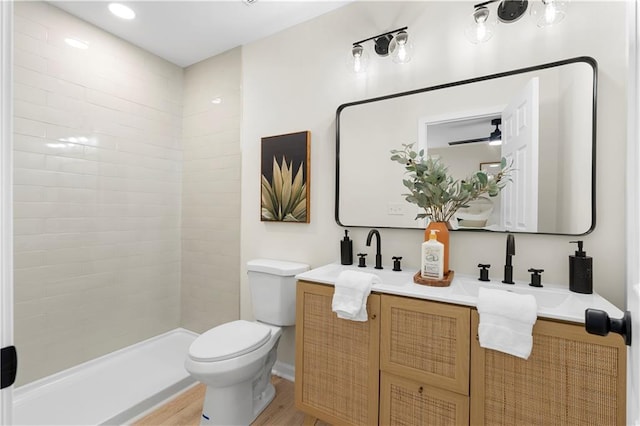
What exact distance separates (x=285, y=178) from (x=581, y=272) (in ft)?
5.62

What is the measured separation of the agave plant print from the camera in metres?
2.09

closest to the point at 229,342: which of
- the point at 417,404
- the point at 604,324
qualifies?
the point at 417,404

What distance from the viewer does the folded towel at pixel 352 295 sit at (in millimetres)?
1340

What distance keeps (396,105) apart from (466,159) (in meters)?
0.52

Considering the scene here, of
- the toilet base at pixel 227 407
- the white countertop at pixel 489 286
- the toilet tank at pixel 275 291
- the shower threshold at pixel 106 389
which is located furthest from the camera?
the toilet tank at pixel 275 291

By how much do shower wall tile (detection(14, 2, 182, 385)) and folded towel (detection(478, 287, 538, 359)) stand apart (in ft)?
6.33

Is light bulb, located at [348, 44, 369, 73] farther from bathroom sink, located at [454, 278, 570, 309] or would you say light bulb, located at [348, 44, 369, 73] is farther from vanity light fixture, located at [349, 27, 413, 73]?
bathroom sink, located at [454, 278, 570, 309]

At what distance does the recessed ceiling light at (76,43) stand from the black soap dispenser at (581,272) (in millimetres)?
3250

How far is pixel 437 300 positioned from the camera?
4.00 feet

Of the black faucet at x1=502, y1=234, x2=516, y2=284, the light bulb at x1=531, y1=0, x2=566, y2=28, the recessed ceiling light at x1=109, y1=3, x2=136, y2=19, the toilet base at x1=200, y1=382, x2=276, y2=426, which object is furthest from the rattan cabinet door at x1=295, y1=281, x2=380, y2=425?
the recessed ceiling light at x1=109, y1=3, x2=136, y2=19

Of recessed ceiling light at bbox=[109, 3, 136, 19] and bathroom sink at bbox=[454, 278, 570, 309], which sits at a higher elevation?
recessed ceiling light at bbox=[109, 3, 136, 19]

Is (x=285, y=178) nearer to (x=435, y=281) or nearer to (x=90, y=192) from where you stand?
(x=435, y=281)

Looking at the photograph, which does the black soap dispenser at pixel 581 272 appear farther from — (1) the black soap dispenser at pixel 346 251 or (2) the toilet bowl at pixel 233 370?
(2) the toilet bowl at pixel 233 370

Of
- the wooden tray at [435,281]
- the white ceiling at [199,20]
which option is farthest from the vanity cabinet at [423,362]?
the white ceiling at [199,20]
